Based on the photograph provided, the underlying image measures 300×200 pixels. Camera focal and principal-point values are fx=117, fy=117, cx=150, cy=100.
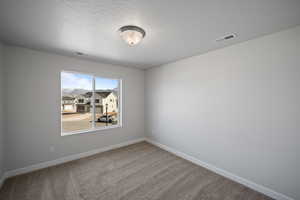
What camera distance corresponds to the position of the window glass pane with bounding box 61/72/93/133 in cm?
293

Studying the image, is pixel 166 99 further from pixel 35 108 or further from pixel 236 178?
pixel 35 108

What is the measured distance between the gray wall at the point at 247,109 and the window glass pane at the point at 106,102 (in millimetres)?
1929

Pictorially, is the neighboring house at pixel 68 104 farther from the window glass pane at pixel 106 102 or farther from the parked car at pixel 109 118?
the parked car at pixel 109 118

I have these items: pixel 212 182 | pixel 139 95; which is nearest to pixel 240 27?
pixel 212 182

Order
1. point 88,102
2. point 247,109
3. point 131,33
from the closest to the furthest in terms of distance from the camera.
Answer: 1. point 131,33
2. point 247,109
3. point 88,102

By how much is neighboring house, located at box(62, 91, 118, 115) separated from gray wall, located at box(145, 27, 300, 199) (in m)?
2.02

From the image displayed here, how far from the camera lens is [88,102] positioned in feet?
11.0

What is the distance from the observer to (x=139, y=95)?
4.20 metres

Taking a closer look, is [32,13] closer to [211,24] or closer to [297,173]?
[211,24]

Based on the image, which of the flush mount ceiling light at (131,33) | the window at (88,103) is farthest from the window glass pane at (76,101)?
the flush mount ceiling light at (131,33)

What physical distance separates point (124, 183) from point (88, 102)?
2.31 metres

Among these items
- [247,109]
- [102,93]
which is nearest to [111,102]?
[102,93]

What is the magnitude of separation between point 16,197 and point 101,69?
2.91m

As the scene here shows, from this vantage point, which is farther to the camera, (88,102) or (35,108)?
(88,102)
